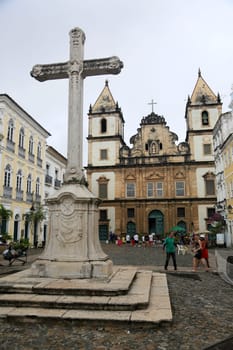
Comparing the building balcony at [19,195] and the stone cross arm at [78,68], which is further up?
the stone cross arm at [78,68]

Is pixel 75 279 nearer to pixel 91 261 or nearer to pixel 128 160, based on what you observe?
pixel 91 261

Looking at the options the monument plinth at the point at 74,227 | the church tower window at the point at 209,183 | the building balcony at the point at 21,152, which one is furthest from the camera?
the church tower window at the point at 209,183

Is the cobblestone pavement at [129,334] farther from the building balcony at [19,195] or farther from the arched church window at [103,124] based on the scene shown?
the arched church window at [103,124]

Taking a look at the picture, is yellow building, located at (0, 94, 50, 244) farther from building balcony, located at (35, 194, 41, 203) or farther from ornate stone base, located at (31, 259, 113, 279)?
ornate stone base, located at (31, 259, 113, 279)

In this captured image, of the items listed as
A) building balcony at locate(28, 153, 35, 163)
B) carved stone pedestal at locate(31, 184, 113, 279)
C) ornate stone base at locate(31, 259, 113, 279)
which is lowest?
ornate stone base at locate(31, 259, 113, 279)

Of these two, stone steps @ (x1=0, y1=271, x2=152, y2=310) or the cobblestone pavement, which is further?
stone steps @ (x1=0, y1=271, x2=152, y2=310)

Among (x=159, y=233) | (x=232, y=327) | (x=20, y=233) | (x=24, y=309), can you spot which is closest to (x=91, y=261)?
(x=24, y=309)

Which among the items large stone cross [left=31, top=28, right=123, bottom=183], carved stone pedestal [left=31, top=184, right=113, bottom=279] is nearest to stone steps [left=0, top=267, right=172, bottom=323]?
carved stone pedestal [left=31, top=184, right=113, bottom=279]

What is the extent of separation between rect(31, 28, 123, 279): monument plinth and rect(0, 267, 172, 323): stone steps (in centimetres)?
41

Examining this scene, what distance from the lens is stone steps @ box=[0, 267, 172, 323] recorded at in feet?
14.5

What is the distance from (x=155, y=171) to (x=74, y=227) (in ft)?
102

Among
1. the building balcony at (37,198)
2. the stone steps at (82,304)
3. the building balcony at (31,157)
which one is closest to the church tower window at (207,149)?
the building balcony at (37,198)

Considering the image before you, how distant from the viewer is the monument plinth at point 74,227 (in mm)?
6332

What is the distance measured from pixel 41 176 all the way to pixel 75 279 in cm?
2317
